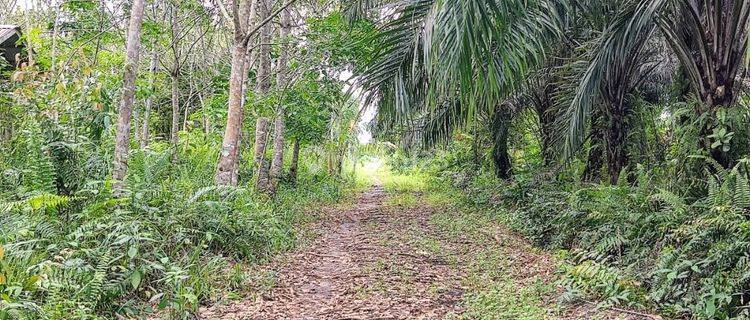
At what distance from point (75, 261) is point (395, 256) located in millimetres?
3588

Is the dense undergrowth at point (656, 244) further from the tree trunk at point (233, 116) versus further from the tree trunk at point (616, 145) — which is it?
the tree trunk at point (233, 116)

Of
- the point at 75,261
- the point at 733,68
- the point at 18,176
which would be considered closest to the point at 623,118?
the point at 733,68

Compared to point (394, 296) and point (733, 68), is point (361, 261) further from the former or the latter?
point (733, 68)

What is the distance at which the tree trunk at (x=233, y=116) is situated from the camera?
22.2 feet

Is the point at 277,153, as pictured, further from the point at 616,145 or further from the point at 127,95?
the point at 616,145

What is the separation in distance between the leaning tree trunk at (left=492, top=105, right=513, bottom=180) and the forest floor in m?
3.85

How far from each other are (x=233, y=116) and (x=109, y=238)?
2818mm

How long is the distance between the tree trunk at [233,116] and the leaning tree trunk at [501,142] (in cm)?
613

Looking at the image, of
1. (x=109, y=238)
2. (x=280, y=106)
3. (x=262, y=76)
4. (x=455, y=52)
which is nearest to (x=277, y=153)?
(x=262, y=76)

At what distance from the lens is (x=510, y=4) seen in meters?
4.01

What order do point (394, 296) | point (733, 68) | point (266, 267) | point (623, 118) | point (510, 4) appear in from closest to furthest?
point (510, 4), point (394, 296), point (733, 68), point (266, 267), point (623, 118)

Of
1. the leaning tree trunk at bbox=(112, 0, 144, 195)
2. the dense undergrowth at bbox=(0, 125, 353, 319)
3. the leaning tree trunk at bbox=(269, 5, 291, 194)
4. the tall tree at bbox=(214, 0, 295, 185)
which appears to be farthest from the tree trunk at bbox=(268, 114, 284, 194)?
the leaning tree trunk at bbox=(112, 0, 144, 195)

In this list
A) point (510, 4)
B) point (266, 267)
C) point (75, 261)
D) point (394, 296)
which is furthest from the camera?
point (266, 267)

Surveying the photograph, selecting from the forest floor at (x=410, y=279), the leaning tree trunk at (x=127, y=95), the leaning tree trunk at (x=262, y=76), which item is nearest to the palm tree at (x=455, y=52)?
the forest floor at (x=410, y=279)
